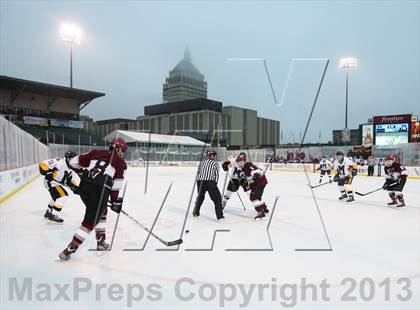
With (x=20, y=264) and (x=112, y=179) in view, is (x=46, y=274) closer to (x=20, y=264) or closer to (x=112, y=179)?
(x=20, y=264)

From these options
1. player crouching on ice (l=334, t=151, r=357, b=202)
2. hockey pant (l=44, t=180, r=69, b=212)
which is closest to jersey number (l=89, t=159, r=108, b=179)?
hockey pant (l=44, t=180, r=69, b=212)

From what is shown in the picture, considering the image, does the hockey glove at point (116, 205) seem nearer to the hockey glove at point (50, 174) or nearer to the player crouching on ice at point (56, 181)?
the player crouching on ice at point (56, 181)

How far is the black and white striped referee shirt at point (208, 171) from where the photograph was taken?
4734mm

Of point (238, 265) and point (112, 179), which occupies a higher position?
point (112, 179)

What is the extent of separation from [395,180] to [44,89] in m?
32.6

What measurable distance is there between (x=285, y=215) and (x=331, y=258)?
7.27 ft

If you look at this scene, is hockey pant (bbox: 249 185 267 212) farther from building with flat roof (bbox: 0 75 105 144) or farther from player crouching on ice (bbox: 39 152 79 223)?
building with flat roof (bbox: 0 75 105 144)

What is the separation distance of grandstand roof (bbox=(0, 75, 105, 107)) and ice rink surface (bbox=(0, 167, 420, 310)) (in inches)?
1076

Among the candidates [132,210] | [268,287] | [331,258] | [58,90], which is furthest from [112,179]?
[58,90]

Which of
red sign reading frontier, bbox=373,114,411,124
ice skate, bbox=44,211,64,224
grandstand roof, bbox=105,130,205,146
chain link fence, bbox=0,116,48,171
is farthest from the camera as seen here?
grandstand roof, bbox=105,130,205,146

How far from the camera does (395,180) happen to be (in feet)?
20.6

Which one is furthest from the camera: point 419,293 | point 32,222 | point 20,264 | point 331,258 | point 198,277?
point 32,222

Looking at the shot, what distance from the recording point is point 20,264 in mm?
2768

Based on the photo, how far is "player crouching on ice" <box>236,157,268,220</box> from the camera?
482 cm
